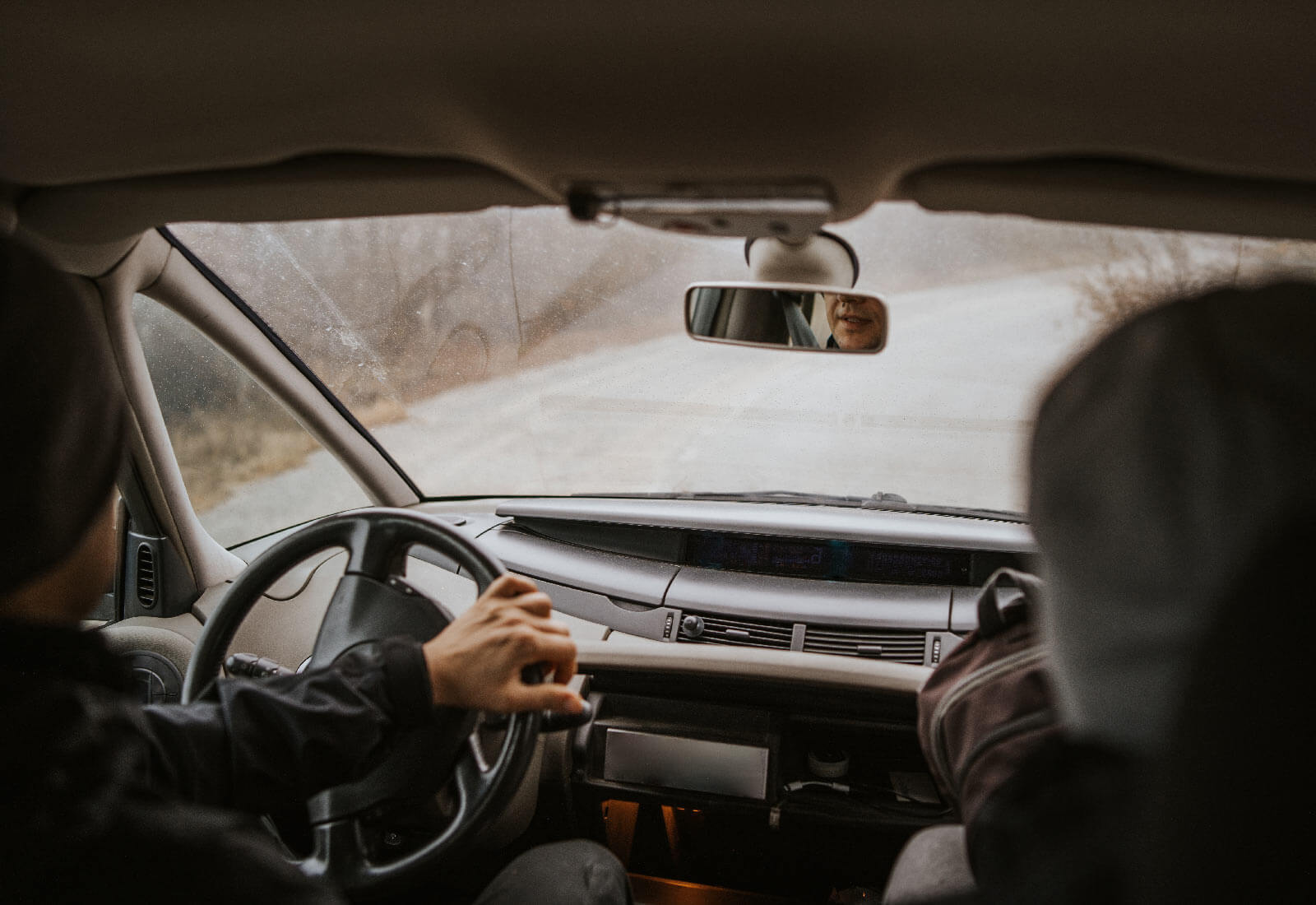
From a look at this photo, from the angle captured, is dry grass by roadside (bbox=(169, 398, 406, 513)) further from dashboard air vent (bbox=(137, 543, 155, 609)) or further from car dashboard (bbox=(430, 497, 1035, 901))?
car dashboard (bbox=(430, 497, 1035, 901))

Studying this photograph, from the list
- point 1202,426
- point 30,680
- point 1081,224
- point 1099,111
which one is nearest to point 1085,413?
point 1202,426

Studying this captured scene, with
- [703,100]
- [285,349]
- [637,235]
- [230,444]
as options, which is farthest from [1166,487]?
[230,444]

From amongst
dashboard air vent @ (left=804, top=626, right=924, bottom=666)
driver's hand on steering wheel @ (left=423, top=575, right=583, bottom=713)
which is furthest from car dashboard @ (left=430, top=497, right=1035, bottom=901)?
driver's hand on steering wheel @ (left=423, top=575, right=583, bottom=713)

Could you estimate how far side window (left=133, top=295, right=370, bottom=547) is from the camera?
3.15m

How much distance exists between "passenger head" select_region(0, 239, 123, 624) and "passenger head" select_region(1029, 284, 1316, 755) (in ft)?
3.50

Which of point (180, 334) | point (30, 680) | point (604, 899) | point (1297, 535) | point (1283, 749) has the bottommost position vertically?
point (604, 899)

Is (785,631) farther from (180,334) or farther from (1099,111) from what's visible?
(180,334)

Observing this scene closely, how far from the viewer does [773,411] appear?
6918mm

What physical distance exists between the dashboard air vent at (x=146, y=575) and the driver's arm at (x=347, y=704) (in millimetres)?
1583

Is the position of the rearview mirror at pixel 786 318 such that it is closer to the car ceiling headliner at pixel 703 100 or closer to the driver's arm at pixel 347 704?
the car ceiling headliner at pixel 703 100

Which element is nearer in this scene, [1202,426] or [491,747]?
[1202,426]

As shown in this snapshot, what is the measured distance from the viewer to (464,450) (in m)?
7.28

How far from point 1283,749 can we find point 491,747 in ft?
5.32

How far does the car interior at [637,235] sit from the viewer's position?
4.21 ft
